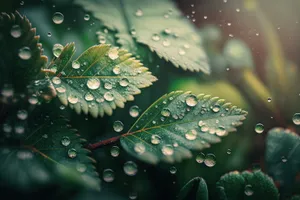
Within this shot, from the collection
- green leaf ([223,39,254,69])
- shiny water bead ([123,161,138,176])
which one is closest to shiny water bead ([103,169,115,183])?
shiny water bead ([123,161,138,176])

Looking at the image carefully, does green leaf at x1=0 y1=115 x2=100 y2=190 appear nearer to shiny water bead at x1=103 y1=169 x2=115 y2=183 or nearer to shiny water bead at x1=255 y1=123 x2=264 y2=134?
shiny water bead at x1=103 y1=169 x2=115 y2=183

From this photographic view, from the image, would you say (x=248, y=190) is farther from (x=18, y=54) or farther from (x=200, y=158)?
(x=18, y=54)

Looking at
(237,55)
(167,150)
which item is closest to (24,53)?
(167,150)

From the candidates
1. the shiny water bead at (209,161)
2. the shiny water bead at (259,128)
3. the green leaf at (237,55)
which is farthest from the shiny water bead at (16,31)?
the green leaf at (237,55)

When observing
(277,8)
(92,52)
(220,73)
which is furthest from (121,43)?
(277,8)

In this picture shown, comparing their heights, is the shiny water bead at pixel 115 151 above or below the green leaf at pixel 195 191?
below

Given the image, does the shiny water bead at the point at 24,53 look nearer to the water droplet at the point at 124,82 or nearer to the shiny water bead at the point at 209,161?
the water droplet at the point at 124,82

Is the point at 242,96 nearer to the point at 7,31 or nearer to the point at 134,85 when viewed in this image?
the point at 134,85
